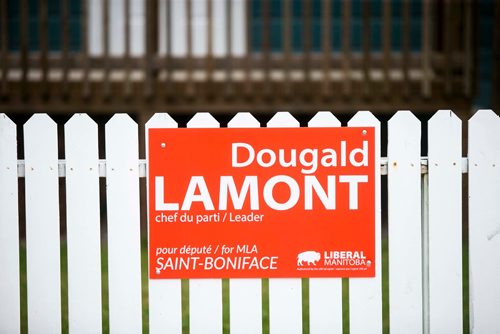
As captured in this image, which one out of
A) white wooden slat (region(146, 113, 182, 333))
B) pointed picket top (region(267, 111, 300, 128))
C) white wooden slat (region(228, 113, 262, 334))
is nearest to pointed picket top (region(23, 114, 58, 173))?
white wooden slat (region(146, 113, 182, 333))

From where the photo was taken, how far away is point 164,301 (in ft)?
11.8

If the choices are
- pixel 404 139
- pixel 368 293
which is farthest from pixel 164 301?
pixel 404 139

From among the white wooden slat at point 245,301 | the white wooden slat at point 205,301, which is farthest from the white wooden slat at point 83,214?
the white wooden slat at point 245,301

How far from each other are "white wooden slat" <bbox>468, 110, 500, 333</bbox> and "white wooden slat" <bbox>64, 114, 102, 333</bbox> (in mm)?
1906

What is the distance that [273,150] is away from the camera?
3.53 m

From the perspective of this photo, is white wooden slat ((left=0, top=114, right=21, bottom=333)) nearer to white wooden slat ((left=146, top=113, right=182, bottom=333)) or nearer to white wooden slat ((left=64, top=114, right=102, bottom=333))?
white wooden slat ((left=64, top=114, right=102, bottom=333))

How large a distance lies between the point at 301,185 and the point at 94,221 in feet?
3.47

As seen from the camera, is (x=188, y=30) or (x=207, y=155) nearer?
(x=207, y=155)

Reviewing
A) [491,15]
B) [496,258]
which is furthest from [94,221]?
[491,15]

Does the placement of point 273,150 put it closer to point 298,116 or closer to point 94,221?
point 94,221

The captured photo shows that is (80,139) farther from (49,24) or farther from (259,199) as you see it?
(49,24)

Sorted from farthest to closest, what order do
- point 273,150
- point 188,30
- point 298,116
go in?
point 298,116, point 188,30, point 273,150

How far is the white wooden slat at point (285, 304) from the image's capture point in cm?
357

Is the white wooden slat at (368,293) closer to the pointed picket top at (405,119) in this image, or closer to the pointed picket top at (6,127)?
the pointed picket top at (405,119)
